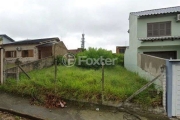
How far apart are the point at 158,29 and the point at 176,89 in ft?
27.4

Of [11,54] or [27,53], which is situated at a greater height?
[27,53]

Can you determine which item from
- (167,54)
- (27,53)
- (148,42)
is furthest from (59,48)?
(167,54)

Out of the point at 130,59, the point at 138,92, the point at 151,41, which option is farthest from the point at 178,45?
the point at 138,92

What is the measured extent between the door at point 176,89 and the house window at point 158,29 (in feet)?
25.5

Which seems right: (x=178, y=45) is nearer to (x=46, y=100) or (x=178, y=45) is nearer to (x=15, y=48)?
(x=46, y=100)

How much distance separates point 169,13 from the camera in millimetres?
11742

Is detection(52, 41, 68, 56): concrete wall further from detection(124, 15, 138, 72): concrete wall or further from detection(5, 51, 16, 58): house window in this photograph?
detection(124, 15, 138, 72): concrete wall

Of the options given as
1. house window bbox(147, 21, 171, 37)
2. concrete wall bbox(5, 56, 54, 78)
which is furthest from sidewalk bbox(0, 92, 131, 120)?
house window bbox(147, 21, 171, 37)

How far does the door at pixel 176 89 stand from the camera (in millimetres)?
5238

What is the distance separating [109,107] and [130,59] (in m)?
9.51

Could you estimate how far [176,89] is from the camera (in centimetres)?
527

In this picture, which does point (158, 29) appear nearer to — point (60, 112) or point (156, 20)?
point (156, 20)

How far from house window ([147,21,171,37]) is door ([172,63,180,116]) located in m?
7.78

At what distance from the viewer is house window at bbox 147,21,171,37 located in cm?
1204
